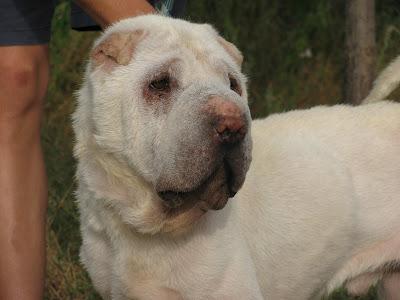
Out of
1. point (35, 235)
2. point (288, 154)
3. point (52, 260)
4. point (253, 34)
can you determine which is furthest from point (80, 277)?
point (253, 34)

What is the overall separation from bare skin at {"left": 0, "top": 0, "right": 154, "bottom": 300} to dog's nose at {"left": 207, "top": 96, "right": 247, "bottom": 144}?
1.03 metres

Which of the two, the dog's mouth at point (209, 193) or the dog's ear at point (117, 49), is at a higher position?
the dog's ear at point (117, 49)

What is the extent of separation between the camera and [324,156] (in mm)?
4043

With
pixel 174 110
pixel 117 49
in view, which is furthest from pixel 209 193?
pixel 117 49

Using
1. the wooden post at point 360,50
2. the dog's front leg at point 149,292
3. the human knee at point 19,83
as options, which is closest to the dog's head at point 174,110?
the dog's front leg at point 149,292

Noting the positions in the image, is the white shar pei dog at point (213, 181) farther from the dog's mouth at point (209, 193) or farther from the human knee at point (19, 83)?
the human knee at point (19, 83)

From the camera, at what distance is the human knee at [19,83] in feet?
12.8

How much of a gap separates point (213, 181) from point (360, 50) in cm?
252

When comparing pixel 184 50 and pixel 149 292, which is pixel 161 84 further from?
pixel 149 292

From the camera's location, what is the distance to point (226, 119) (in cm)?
314

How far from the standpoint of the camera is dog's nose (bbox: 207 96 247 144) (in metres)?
3.14

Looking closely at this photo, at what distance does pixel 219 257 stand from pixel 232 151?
499 mm

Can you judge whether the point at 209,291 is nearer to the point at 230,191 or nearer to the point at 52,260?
the point at 230,191

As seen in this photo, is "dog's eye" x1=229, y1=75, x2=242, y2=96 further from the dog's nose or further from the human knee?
the human knee
